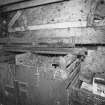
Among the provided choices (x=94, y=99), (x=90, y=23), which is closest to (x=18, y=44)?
(x=90, y=23)

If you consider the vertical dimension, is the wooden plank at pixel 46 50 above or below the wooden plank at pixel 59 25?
below

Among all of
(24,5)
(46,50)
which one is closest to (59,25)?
(46,50)

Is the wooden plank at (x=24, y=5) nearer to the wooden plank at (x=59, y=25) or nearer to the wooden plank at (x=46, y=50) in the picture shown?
the wooden plank at (x=59, y=25)

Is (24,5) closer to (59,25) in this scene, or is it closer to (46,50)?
(59,25)

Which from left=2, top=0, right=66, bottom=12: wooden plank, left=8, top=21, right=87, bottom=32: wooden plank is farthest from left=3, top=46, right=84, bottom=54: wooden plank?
left=2, top=0, right=66, bottom=12: wooden plank

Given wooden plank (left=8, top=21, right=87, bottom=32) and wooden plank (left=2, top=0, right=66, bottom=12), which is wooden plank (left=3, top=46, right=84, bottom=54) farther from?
wooden plank (left=2, top=0, right=66, bottom=12)

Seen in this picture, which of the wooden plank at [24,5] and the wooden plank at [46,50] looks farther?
the wooden plank at [24,5]

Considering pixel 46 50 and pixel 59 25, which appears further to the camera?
pixel 59 25

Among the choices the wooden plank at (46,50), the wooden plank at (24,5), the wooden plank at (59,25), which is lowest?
the wooden plank at (46,50)

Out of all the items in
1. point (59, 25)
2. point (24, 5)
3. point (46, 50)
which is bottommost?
point (46, 50)

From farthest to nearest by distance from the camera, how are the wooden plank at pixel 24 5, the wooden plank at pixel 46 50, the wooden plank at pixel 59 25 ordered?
the wooden plank at pixel 24 5, the wooden plank at pixel 59 25, the wooden plank at pixel 46 50

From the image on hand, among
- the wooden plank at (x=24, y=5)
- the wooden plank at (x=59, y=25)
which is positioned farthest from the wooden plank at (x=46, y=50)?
the wooden plank at (x=24, y=5)

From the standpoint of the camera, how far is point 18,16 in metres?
2.36

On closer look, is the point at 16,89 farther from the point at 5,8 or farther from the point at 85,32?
the point at 5,8
